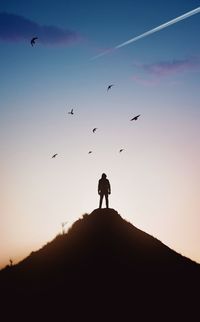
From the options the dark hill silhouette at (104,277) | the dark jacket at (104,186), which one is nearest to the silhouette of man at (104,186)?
the dark jacket at (104,186)

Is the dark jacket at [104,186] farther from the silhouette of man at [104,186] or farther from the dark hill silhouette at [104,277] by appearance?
the dark hill silhouette at [104,277]

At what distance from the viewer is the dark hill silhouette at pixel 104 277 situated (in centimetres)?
2931

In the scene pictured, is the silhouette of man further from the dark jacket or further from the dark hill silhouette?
the dark hill silhouette

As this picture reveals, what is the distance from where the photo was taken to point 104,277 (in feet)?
102

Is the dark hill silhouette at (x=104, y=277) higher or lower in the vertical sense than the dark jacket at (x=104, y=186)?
lower

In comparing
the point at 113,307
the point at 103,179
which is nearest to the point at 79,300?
the point at 113,307

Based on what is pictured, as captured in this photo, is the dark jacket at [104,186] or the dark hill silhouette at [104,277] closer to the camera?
the dark hill silhouette at [104,277]

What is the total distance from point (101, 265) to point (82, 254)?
2.06 meters

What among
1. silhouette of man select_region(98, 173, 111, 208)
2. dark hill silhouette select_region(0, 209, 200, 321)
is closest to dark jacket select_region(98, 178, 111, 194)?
silhouette of man select_region(98, 173, 111, 208)

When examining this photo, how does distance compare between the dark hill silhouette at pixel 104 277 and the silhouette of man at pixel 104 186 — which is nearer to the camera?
the dark hill silhouette at pixel 104 277

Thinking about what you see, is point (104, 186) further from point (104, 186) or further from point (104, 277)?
point (104, 277)

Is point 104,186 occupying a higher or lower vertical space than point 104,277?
higher

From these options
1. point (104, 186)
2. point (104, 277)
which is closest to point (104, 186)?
point (104, 186)

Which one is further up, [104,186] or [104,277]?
[104,186]
